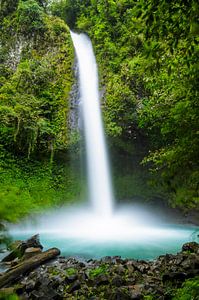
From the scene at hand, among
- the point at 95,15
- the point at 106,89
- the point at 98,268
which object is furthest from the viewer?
the point at 95,15

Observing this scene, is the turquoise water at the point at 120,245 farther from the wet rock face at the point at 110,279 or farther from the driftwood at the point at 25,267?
the wet rock face at the point at 110,279

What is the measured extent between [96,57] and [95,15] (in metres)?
3.95

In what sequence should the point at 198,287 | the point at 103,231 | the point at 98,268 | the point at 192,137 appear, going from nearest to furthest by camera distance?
1. the point at 192,137
2. the point at 198,287
3. the point at 98,268
4. the point at 103,231

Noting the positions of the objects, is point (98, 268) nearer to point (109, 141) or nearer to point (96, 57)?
point (109, 141)

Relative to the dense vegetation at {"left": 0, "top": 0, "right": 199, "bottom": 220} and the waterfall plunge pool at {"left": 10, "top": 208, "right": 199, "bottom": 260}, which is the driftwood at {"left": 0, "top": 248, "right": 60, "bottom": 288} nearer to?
the waterfall plunge pool at {"left": 10, "top": 208, "right": 199, "bottom": 260}

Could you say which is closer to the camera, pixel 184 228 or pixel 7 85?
pixel 184 228

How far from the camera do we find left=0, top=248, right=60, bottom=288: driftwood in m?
6.01

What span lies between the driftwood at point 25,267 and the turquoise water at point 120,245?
1.22 metres

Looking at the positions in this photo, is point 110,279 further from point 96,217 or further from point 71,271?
point 96,217

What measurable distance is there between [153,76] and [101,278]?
3.75 meters

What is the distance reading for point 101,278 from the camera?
566 cm

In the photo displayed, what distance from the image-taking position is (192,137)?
3.41m

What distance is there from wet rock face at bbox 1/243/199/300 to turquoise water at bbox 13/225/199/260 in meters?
1.88

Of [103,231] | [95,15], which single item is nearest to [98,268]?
[103,231]
